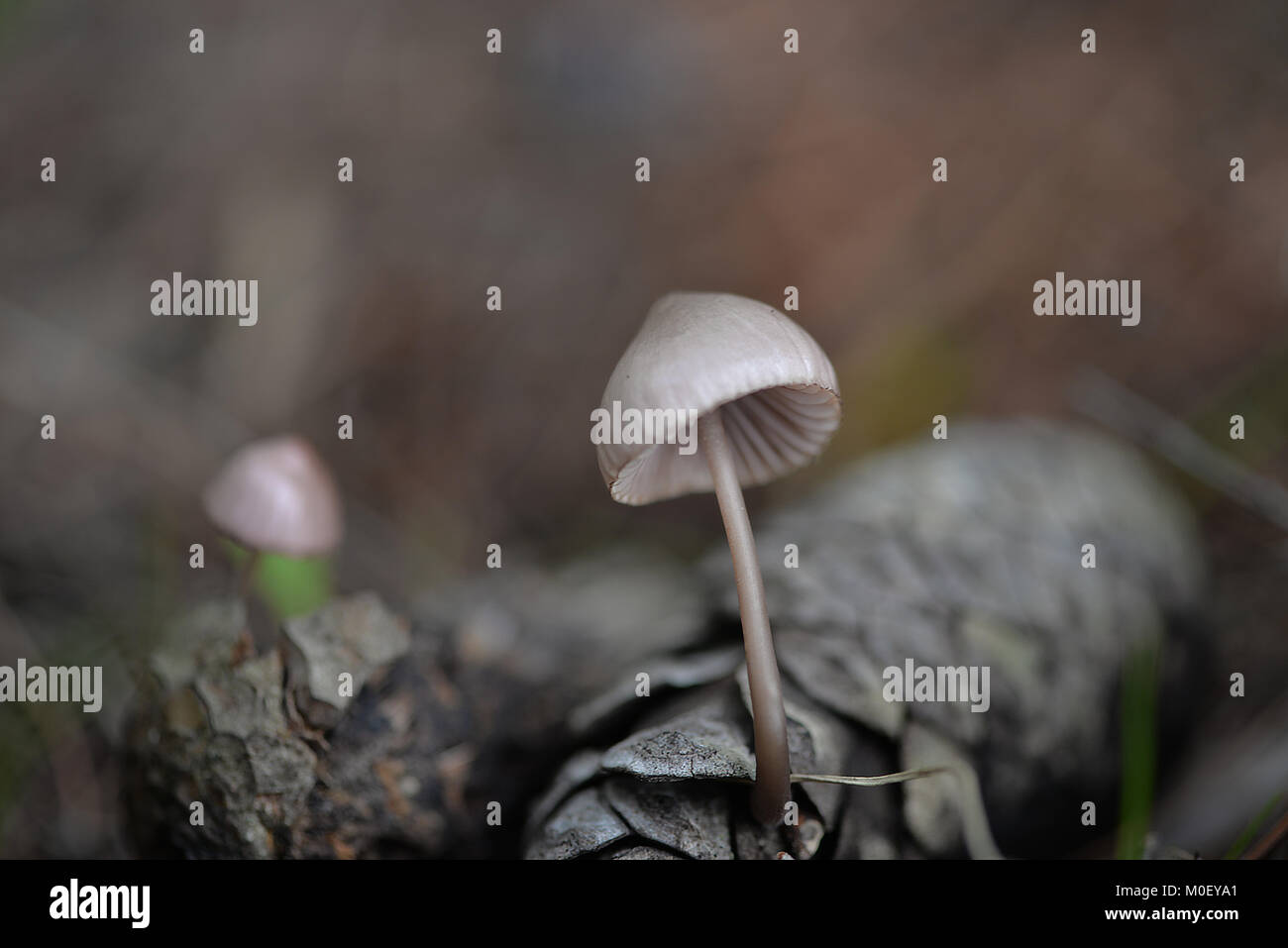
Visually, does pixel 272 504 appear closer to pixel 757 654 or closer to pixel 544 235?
pixel 757 654

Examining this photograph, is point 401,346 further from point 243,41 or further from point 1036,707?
point 1036,707

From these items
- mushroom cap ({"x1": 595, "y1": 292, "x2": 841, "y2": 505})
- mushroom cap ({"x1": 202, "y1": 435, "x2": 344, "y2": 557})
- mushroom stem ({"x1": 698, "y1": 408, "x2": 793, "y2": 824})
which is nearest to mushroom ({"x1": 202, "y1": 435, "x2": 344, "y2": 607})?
mushroom cap ({"x1": 202, "y1": 435, "x2": 344, "y2": 557})

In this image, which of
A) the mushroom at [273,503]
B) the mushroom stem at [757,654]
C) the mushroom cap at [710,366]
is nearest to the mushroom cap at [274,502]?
the mushroom at [273,503]

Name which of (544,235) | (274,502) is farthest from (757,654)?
(544,235)

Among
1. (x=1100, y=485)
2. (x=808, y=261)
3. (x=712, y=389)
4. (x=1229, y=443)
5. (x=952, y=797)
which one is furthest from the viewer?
(x=808, y=261)

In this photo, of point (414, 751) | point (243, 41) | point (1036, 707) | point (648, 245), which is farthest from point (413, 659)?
point (243, 41)

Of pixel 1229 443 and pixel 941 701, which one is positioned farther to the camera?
pixel 1229 443
